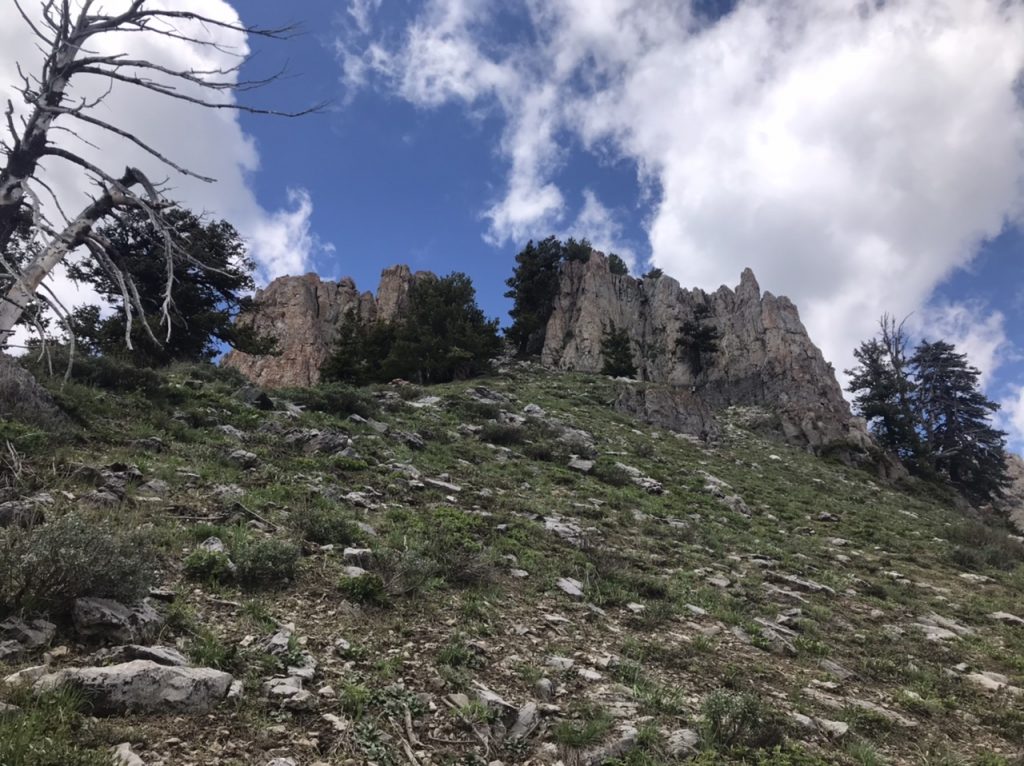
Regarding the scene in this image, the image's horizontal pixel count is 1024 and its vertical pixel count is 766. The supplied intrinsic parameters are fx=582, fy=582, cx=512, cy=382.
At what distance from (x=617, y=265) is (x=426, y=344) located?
36754mm

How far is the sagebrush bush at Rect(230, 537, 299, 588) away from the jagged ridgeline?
44.6 m

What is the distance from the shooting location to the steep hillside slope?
4125mm

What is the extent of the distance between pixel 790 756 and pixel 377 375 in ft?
115

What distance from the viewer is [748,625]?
7.69 meters

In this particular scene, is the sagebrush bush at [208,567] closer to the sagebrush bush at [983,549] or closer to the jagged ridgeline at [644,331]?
the sagebrush bush at [983,549]

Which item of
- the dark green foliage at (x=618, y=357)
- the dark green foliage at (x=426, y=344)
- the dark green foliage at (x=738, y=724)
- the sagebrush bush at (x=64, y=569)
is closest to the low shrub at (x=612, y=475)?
the dark green foliage at (x=738, y=724)

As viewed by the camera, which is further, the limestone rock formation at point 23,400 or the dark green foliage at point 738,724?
the limestone rock formation at point 23,400

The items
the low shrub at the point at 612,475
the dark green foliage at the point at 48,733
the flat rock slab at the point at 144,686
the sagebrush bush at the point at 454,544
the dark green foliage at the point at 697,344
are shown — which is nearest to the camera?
the dark green foliage at the point at 48,733


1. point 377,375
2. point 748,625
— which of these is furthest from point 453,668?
point 377,375

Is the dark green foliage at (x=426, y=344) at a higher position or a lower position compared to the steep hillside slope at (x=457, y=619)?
higher

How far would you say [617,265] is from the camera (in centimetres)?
6781

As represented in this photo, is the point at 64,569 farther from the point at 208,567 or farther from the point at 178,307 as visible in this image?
the point at 178,307

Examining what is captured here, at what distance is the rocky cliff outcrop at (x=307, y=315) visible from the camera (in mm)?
55125

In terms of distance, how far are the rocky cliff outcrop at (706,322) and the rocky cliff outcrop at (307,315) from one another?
56.6ft
